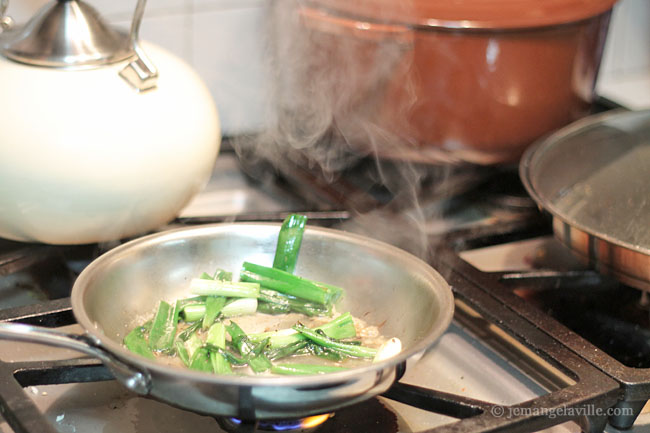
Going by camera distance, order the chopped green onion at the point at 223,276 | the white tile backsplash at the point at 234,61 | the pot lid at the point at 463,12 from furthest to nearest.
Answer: the white tile backsplash at the point at 234,61 < the pot lid at the point at 463,12 < the chopped green onion at the point at 223,276

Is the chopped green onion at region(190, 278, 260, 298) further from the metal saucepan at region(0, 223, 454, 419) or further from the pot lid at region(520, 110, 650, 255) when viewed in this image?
the pot lid at region(520, 110, 650, 255)

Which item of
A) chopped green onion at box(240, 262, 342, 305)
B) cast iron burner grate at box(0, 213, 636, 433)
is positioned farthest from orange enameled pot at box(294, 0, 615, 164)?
chopped green onion at box(240, 262, 342, 305)

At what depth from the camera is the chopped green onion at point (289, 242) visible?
0.71 meters

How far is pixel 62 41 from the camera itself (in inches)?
28.7

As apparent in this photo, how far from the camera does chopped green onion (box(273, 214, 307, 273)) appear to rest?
71cm

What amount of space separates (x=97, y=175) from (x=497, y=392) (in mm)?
403

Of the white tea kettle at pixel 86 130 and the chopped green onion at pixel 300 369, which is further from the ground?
the white tea kettle at pixel 86 130

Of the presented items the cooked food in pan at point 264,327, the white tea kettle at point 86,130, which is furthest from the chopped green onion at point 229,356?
the white tea kettle at point 86,130

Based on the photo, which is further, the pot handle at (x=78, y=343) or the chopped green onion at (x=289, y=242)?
the chopped green onion at (x=289, y=242)

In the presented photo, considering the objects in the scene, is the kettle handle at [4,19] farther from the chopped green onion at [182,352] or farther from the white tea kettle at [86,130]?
the chopped green onion at [182,352]

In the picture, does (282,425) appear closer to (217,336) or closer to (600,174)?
(217,336)

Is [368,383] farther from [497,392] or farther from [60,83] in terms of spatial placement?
[60,83]

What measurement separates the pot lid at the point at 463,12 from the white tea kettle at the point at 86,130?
0.22m

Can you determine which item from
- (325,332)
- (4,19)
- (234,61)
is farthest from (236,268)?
(234,61)
